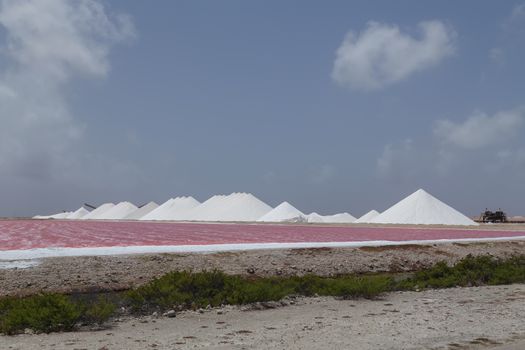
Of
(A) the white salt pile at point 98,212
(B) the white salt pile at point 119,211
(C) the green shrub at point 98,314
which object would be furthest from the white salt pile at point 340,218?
(C) the green shrub at point 98,314

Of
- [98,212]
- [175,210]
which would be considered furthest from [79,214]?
[175,210]

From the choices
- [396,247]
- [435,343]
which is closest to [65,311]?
[435,343]

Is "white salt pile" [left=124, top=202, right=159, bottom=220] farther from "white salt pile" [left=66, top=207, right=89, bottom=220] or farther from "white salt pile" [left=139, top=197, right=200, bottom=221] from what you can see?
"white salt pile" [left=66, top=207, right=89, bottom=220]

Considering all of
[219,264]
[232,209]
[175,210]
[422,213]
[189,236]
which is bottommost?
[219,264]

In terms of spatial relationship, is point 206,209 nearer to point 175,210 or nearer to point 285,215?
point 175,210

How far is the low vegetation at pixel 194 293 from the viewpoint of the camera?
22.8 feet

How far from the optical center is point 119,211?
88.3 metres

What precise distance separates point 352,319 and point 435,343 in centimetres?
171

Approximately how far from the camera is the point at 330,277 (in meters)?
12.6

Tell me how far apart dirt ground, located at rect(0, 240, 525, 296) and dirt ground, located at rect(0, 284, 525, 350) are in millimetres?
2770

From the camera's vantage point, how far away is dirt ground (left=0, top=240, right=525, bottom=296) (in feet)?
32.6

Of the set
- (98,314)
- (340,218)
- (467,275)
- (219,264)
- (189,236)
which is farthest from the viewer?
(340,218)

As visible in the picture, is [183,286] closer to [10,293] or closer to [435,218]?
[10,293]

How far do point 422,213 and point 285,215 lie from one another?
16.7 m
